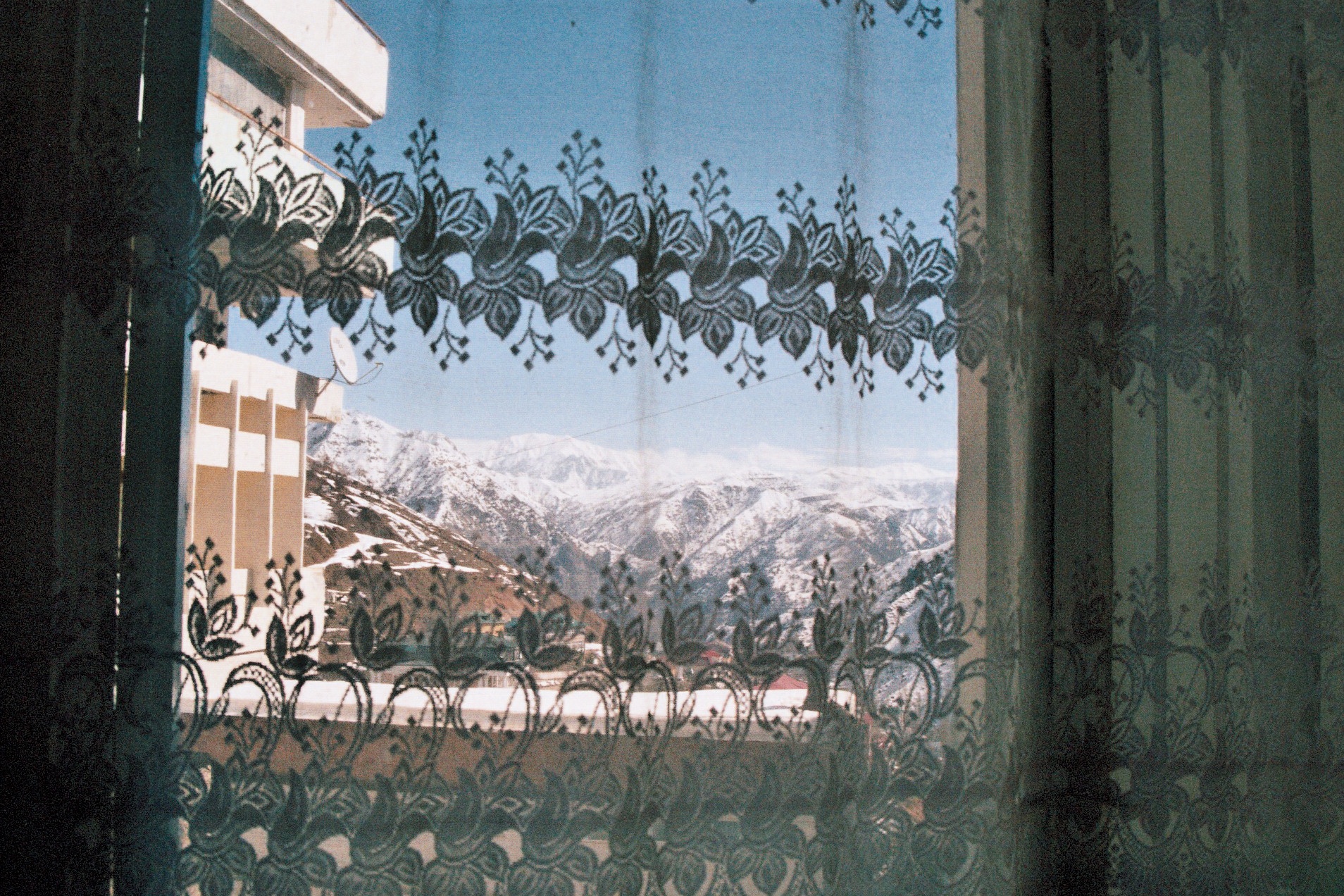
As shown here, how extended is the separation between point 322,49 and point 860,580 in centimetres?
77

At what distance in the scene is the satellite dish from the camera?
2.82 feet

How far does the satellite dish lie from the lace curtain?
0.04 meters

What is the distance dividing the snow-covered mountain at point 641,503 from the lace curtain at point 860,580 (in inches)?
2.0

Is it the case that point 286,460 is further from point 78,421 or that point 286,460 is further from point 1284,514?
point 1284,514

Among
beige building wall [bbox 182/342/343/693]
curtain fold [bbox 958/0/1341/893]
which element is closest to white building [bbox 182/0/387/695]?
beige building wall [bbox 182/342/343/693]

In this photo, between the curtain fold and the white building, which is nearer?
the white building

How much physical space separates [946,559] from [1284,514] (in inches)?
18.8

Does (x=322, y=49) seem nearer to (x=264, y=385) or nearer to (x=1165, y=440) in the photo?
(x=264, y=385)

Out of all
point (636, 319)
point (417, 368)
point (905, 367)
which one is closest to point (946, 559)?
point (905, 367)

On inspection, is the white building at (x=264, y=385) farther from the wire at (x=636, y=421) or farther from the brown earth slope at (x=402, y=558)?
the wire at (x=636, y=421)

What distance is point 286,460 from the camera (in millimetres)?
892

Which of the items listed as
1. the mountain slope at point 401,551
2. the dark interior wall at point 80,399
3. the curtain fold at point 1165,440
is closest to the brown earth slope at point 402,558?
the mountain slope at point 401,551

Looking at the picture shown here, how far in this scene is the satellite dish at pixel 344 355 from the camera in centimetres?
86

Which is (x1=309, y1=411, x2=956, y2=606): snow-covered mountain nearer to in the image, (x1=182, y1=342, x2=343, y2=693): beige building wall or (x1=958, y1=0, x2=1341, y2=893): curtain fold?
(x1=182, y1=342, x2=343, y2=693): beige building wall
